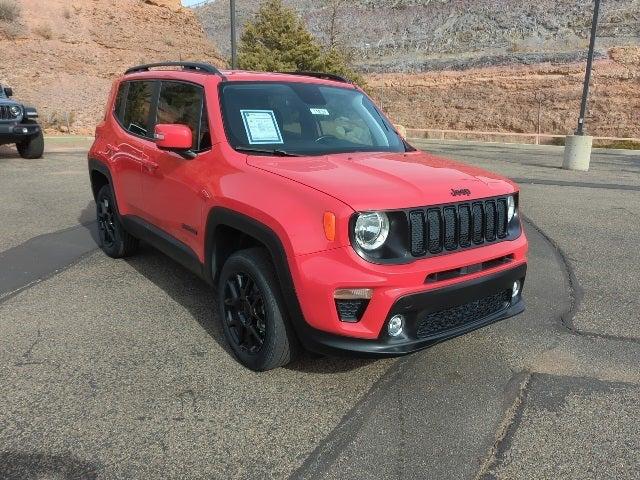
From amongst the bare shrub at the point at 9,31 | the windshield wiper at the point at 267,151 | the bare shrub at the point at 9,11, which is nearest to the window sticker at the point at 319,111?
the windshield wiper at the point at 267,151

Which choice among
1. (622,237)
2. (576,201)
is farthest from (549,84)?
(622,237)

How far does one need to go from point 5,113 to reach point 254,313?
12275 millimetres

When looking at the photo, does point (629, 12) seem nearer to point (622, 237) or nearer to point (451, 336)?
point (622, 237)

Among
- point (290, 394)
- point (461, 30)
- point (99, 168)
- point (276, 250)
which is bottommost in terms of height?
point (290, 394)

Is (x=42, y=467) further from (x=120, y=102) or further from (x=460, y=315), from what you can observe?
(x=120, y=102)

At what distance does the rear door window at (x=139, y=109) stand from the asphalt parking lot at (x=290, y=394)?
1334 millimetres

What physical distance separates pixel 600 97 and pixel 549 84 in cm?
348

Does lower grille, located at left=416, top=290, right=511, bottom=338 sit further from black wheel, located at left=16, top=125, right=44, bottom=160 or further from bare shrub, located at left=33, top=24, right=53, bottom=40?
bare shrub, located at left=33, top=24, right=53, bottom=40

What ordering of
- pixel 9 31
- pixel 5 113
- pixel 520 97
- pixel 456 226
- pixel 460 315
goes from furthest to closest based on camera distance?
pixel 520 97 → pixel 9 31 → pixel 5 113 → pixel 460 315 → pixel 456 226

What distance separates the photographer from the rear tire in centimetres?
1397

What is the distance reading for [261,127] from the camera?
12.8 ft

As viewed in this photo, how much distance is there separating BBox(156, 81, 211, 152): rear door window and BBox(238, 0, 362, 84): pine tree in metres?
23.1

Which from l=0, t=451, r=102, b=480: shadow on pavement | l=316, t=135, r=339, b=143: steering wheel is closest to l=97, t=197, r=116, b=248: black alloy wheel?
l=316, t=135, r=339, b=143: steering wheel

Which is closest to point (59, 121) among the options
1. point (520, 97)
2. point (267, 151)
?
point (267, 151)
